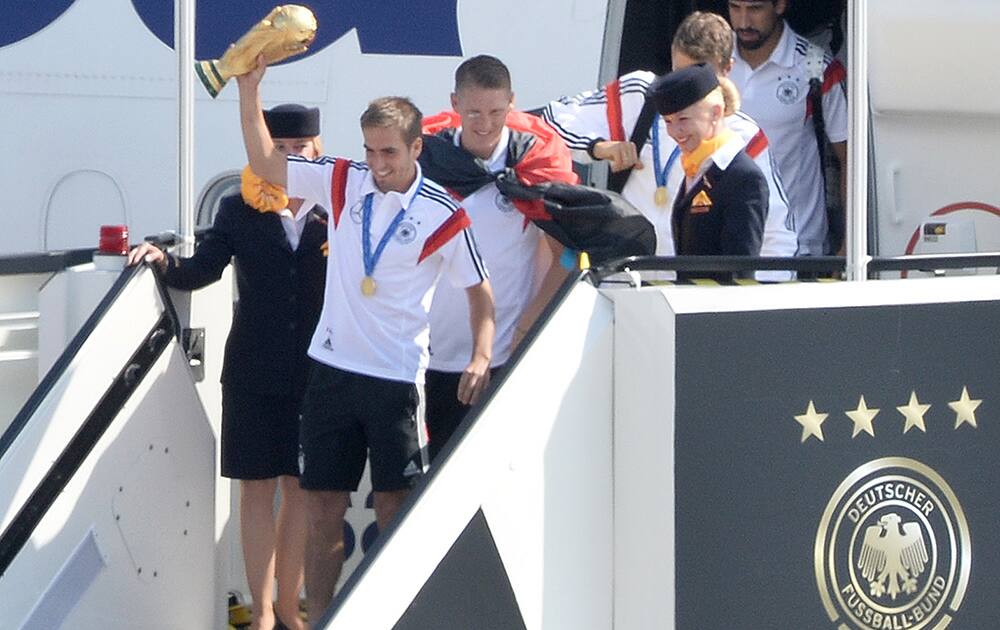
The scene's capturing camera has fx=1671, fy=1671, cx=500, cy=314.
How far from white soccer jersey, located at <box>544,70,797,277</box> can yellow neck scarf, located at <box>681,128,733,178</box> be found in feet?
0.62

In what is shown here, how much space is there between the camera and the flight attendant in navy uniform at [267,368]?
452 cm

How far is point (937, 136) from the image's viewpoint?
5086 mm

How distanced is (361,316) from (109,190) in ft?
14.0

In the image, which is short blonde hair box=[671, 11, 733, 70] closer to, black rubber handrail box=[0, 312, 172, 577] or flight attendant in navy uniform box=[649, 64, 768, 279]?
flight attendant in navy uniform box=[649, 64, 768, 279]

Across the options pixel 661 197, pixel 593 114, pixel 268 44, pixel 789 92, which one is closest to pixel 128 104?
pixel 593 114

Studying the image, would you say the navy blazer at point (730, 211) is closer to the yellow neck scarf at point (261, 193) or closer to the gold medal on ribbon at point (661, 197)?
the gold medal on ribbon at point (661, 197)

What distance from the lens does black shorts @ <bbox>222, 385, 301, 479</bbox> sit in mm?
4512

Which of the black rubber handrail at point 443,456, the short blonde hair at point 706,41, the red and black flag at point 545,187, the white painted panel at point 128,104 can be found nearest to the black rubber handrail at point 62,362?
the red and black flag at point 545,187

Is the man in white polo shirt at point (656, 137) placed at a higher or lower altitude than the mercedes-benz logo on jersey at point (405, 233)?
higher

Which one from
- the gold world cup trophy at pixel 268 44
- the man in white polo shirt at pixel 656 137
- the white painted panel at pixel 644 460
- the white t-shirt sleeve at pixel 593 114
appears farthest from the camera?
the white t-shirt sleeve at pixel 593 114

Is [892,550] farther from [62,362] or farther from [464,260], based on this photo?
[62,362]

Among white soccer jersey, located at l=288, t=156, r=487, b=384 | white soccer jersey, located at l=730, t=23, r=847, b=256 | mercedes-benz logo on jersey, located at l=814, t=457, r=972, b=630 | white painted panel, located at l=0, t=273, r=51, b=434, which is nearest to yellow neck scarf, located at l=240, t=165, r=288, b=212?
white soccer jersey, located at l=288, t=156, r=487, b=384

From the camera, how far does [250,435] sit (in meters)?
4.51

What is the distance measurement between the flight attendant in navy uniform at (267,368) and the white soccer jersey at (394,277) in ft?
1.20
